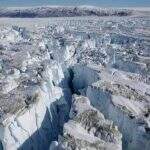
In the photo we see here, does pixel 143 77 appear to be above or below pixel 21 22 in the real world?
above

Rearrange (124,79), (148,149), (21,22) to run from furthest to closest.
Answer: (21,22), (124,79), (148,149)

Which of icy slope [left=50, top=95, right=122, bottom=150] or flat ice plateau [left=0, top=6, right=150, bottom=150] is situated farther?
flat ice plateau [left=0, top=6, right=150, bottom=150]

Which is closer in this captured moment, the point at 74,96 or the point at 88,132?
the point at 88,132

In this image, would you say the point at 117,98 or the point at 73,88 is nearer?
the point at 117,98

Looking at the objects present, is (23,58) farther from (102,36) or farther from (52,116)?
(102,36)

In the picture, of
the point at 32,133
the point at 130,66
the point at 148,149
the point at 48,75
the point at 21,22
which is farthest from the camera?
the point at 21,22

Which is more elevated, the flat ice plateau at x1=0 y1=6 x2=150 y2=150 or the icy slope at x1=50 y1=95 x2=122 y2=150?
the icy slope at x1=50 y1=95 x2=122 y2=150

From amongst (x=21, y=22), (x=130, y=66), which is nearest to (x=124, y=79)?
(x=130, y=66)

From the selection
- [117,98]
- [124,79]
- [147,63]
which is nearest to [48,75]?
[124,79]
